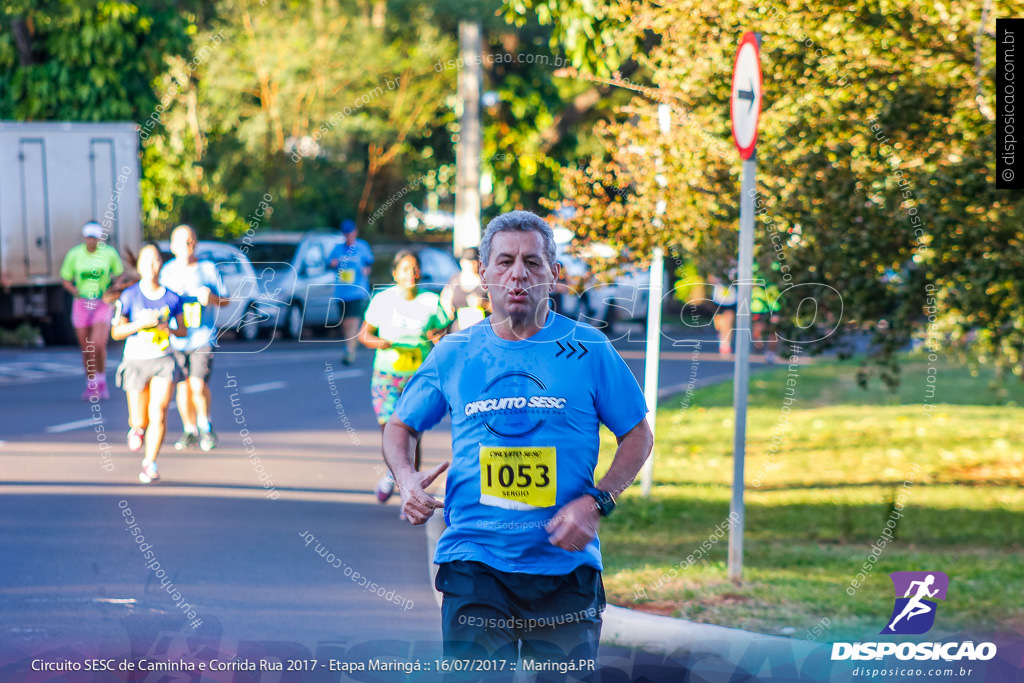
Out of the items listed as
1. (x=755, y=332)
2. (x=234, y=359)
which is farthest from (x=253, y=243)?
(x=755, y=332)

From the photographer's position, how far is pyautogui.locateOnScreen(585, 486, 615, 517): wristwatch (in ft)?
12.7

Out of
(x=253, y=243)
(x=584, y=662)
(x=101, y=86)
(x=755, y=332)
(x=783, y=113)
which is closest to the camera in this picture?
(x=584, y=662)

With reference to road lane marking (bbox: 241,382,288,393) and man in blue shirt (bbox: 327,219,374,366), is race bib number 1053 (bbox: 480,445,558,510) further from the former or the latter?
road lane marking (bbox: 241,382,288,393)

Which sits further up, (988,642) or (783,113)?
(783,113)

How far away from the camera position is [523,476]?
152 inches

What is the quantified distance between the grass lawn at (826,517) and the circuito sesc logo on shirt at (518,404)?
2881mm

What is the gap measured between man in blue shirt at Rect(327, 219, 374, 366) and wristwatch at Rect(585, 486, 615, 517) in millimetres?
12722

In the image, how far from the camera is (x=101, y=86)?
26109 mm

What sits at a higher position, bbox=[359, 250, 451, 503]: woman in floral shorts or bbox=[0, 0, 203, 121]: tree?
bbox=[0, 0, 203, 121]: tree

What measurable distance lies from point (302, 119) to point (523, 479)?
3328 centimetres

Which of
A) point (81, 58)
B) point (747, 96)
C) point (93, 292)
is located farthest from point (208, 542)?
point (81, 58)

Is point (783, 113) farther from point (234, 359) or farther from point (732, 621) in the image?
point (234, 359)

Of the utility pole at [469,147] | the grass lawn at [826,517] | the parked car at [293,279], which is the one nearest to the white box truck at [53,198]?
the parked car at [293,279]

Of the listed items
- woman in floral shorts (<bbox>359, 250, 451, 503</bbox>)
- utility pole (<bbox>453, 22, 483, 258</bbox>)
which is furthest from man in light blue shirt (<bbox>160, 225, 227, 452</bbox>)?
utility pole (<bbox>453, 22, 483, 258</bbox>)
